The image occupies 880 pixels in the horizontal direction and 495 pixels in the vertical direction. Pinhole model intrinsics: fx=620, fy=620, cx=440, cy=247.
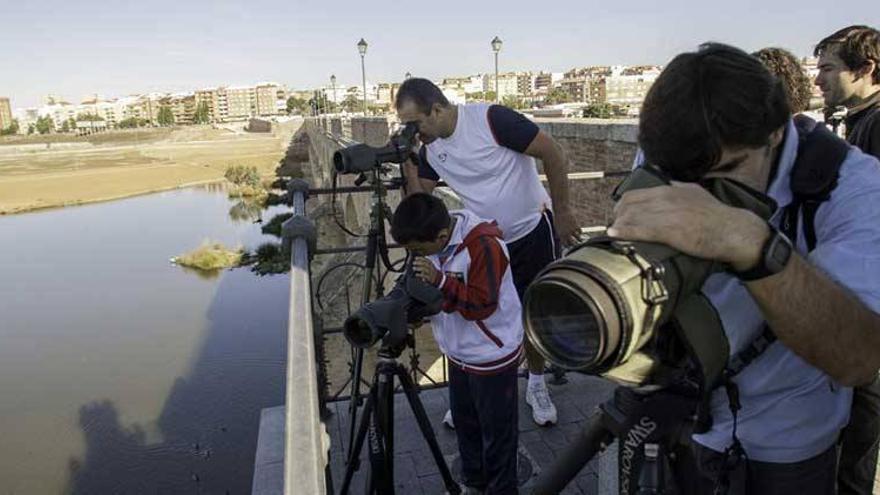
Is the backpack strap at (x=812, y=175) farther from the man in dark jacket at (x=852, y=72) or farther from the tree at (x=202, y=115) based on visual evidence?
the tree at (x=202, y=115)

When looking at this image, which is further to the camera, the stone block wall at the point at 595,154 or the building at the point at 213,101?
the building at the point at 213,101

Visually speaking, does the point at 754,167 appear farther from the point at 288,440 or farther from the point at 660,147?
the point at 288,440

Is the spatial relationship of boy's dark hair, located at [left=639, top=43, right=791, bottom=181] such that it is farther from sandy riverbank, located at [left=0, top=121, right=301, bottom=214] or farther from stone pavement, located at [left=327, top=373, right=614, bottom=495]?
sandy riverbank, located at [left=0, top=121, right=301, bottom=214]

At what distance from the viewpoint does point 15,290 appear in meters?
27.2

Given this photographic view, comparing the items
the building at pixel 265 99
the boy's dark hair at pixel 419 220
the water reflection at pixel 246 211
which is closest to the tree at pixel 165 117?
the building at pixel 265 99

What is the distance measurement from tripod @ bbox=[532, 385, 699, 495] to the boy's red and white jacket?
0.97 meters

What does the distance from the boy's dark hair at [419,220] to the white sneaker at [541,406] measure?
127 cm

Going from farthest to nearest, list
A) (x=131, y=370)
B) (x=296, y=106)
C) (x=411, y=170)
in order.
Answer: (x=296, y=106) → (x=131, y=370) → (x=411, y=170)

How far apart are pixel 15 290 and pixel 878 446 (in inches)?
1274

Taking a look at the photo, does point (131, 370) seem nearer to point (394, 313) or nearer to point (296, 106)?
point (394, 313)

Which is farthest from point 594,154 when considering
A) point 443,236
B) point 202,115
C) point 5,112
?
point 5,112

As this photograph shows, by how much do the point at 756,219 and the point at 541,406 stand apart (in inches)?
92.2

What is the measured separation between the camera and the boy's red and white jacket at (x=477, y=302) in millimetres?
2146

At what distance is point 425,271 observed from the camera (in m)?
2.06
